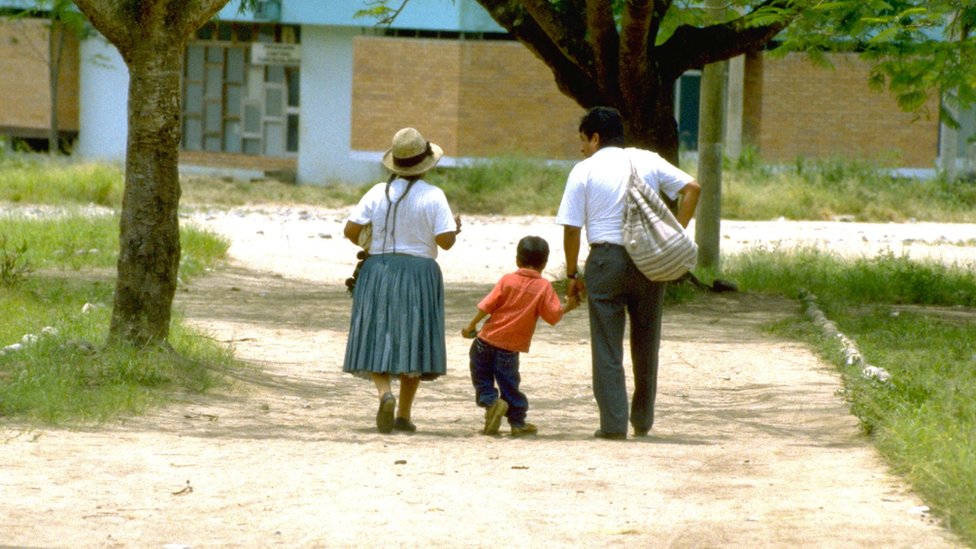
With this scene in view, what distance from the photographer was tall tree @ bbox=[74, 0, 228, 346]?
364 inches

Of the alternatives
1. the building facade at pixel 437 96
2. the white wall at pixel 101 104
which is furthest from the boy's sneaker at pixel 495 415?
the white wall at pixel 101 104

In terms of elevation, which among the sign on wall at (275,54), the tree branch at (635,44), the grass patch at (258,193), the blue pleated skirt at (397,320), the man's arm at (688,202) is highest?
the sign on wall at (275,54)

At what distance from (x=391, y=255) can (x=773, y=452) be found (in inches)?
89.6

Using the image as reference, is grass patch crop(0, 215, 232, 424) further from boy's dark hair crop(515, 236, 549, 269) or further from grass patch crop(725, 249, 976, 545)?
grass patch crop(725, 249, 976, 545)

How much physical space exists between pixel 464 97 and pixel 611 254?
79.5 ft

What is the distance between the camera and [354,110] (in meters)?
32.3

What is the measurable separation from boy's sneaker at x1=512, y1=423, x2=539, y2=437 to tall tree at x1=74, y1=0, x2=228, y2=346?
2627 mm

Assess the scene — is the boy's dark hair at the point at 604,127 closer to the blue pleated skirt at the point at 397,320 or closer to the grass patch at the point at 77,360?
the blue pleated skirt at the point at 397,320

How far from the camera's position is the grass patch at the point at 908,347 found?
19.8 feet

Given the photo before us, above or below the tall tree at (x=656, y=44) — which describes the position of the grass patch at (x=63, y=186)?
below

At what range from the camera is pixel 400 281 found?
784 cm

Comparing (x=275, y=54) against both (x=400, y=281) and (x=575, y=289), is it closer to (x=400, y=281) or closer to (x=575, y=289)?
(x=400, y=281)

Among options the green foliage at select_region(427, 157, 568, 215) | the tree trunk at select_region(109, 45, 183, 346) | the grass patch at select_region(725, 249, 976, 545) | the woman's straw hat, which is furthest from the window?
the woman's straw hat

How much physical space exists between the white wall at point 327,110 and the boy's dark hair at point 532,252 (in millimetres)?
24900
